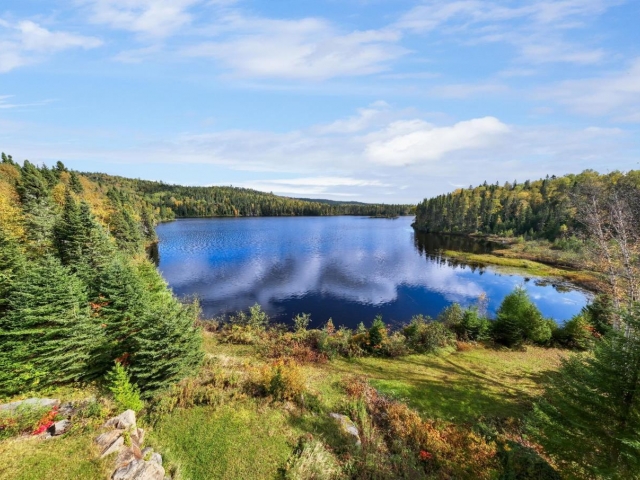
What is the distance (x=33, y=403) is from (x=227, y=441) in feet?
30.8

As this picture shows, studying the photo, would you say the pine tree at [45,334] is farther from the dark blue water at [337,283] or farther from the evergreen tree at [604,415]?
the evergreen tree at [604,415]

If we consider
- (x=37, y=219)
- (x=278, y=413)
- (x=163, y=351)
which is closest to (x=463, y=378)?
(x=278, y=413)

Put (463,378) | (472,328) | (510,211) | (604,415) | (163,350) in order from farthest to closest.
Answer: (510,211) < (472,328) < (463,378) < (163,350) < (604,415)

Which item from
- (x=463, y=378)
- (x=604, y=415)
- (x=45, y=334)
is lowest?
(x=463, y=378)

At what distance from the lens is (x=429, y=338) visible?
25656 millimetres

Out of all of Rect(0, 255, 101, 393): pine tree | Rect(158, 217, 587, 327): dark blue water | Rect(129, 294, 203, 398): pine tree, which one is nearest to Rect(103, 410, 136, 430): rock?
Rect(129, 294, 203, 398): pine tree

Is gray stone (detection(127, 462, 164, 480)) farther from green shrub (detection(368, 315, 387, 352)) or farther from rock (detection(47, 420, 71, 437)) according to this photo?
green shrub (detection(368, 315, 387, 352))

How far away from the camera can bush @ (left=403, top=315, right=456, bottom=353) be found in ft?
83.9

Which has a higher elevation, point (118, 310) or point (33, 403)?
point (118, 310)

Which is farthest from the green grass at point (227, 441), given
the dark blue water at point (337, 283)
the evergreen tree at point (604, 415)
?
the dark blue water at point (337, 283)

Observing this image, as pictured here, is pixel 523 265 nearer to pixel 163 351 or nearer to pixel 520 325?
pixel 520 325

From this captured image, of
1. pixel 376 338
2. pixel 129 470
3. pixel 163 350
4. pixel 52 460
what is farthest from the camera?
pixel 376 338

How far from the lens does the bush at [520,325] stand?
27188 mm

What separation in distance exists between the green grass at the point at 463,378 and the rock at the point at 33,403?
53.5ft
